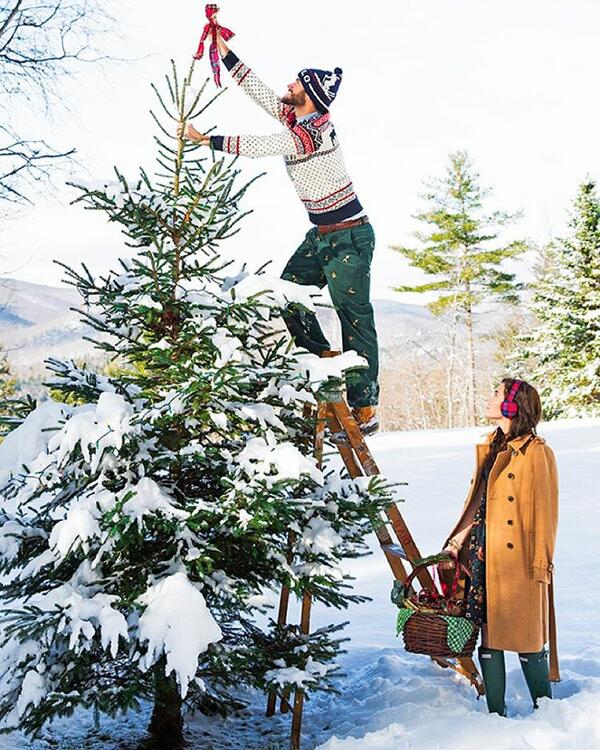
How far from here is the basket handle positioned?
3691 millimetres

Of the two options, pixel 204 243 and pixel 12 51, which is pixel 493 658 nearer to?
pixel 204 243

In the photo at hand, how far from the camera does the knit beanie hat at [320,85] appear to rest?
3.81 metres

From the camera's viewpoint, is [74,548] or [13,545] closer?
[74,548]

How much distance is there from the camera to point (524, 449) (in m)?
3.60

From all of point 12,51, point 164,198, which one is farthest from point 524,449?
point 12,51

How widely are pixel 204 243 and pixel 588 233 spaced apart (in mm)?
19763

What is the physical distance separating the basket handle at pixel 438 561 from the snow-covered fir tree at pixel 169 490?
36 centimetres

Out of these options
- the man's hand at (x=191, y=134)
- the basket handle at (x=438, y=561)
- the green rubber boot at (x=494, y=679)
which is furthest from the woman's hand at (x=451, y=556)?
the man's hand at (x=191, y=134)

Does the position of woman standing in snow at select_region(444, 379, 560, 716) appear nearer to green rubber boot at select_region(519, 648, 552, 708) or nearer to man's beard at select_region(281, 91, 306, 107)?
green rubber boot at select_region(519, 648, 552, 708)

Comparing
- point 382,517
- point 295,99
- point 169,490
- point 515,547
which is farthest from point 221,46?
point 515,547

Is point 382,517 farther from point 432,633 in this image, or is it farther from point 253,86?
point 253,86

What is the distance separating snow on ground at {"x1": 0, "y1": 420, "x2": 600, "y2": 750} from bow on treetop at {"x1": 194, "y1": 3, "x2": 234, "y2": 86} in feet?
10.9

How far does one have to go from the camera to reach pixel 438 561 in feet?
12.2

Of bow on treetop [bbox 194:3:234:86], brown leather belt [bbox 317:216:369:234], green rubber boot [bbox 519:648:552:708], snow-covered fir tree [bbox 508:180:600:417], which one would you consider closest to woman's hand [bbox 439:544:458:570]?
green rubber boot [bbox 519:648:552:708]
